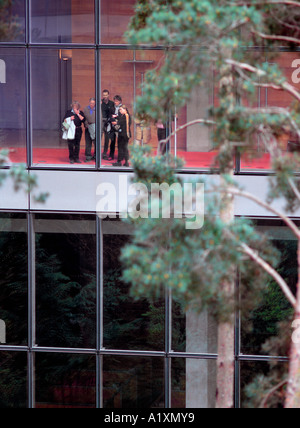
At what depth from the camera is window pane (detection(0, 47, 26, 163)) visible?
1348 cm

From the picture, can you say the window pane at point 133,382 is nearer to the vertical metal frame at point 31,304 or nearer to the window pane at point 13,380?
the vertical metal frame at point 31,304

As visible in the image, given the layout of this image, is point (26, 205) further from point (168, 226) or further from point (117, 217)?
point (168, 226)

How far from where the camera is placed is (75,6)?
13188 millimetres

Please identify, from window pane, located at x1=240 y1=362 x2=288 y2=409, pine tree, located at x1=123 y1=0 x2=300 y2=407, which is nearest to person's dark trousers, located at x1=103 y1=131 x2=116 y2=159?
pine tree, located at x1=123 y1=0 x2=300 y2=407

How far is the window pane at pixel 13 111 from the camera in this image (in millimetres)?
13477

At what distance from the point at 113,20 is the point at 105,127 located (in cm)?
210

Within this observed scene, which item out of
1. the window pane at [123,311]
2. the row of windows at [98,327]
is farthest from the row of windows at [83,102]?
the window pane at [123,311]

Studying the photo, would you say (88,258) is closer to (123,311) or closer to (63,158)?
(123,311)

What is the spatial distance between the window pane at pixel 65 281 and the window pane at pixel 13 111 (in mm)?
1524

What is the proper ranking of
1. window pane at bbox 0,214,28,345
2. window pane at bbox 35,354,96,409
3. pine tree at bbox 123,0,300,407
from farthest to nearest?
1. window pane at bbox 35,354,96,409
2. window pane at bbox 0,214,28,345
3. pine tree at bbox 123,0,300,407

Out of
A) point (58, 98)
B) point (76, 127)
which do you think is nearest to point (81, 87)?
point (58, 98)

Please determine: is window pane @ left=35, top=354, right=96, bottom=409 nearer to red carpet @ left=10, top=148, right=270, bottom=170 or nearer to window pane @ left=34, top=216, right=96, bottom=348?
window pane @ left=34, top=216, right=96, bottom=348

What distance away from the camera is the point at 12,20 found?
40.1ft

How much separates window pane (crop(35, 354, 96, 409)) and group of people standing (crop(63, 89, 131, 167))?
13.6ft
